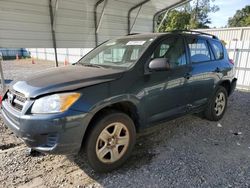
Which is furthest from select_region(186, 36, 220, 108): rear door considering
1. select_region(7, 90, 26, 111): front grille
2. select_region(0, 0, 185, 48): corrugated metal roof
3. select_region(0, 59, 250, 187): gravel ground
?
select_region(0, 0, 185, 48): corrugated metal roof

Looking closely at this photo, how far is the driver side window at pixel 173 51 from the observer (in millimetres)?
3279

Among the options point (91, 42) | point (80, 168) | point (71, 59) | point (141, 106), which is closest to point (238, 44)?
point (91, 42)

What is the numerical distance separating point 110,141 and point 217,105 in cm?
292

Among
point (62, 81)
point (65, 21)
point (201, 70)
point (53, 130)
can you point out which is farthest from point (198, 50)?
point (65, 21)

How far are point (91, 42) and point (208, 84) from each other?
4.23 metres

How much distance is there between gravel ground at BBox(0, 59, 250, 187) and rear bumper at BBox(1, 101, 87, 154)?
566 mm

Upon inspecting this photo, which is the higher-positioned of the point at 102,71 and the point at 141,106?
the point at 102,71

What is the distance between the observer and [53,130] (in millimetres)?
2223

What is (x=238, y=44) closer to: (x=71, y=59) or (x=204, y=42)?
(x=204, y=42)

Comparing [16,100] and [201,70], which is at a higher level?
[201,70]

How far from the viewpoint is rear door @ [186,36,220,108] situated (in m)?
3.72

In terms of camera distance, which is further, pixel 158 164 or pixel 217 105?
pixel 217 105

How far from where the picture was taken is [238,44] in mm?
8570

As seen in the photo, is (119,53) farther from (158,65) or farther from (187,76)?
(187,76)
